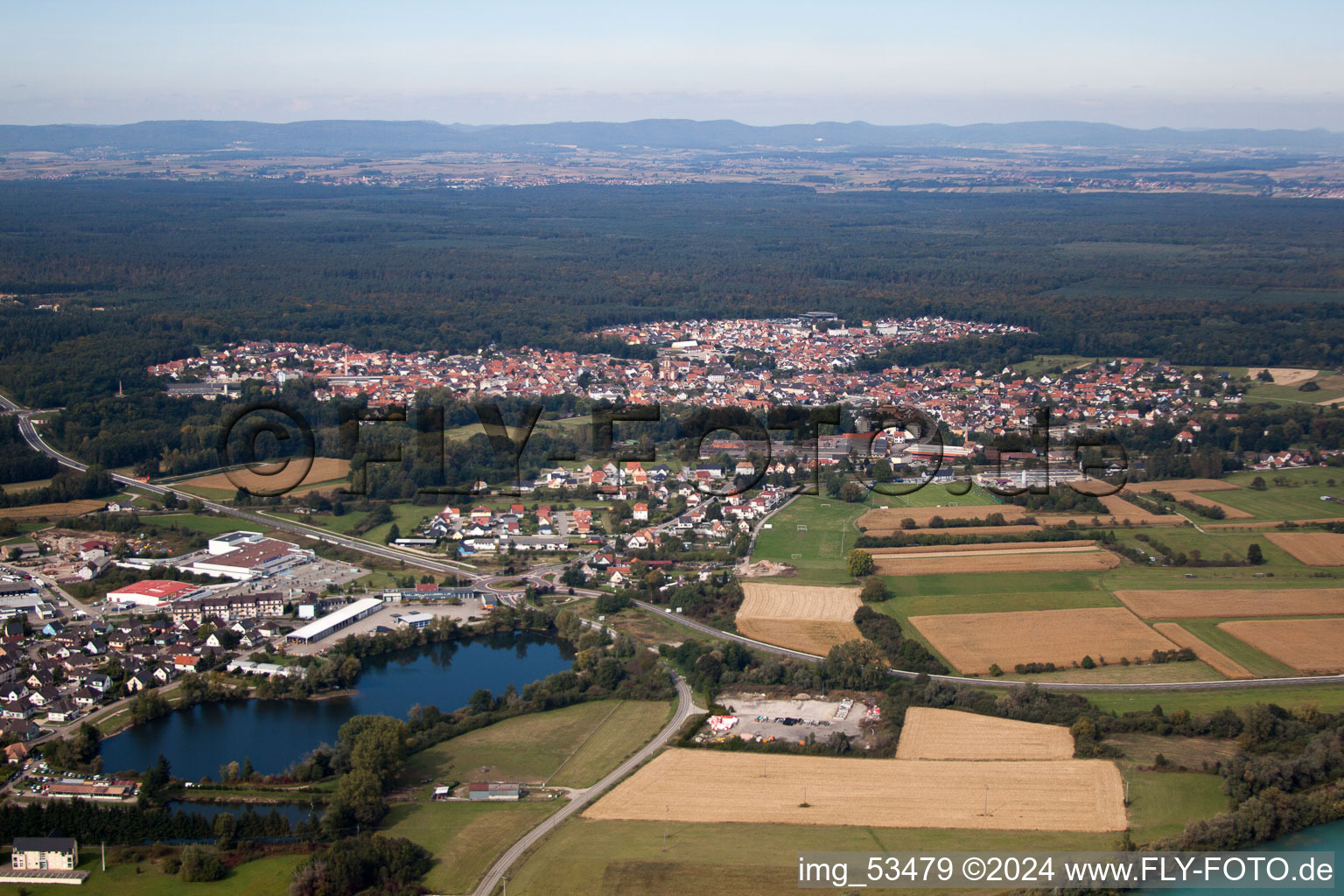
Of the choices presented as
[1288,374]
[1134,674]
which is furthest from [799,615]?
[1288,374]

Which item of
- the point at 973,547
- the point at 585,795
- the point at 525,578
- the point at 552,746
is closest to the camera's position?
the point at 585,795

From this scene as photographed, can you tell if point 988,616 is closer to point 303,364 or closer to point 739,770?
point 739,770

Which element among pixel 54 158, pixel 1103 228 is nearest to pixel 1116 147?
pixel 1103 228

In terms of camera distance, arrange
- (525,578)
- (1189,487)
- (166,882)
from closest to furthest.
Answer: (166,882), (525,578), (1189,487)

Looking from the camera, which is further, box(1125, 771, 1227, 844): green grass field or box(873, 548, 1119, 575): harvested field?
box(873, 548, 1119, 575): harvested field

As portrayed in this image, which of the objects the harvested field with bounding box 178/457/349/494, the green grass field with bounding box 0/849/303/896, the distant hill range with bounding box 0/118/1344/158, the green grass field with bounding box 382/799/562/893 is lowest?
the green grass field with bounding box 0/849/303/896

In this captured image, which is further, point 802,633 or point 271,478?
point 271,478

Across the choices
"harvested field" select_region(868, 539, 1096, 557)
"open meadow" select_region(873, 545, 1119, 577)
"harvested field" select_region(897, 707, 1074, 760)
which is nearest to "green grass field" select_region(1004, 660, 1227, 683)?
"harvested field" select_region(897, 707, 1074, 760)

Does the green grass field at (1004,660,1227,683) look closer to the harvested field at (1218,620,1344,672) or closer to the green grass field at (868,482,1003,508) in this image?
the harvested field at (1218,620,1344,672)

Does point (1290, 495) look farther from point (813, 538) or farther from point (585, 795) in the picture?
point (585, 795)
